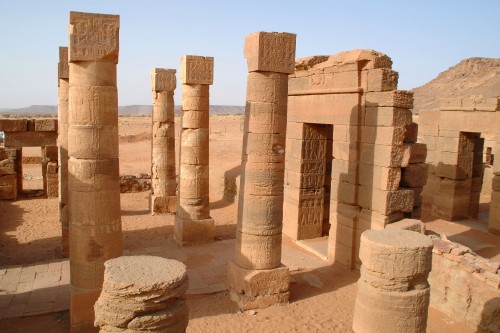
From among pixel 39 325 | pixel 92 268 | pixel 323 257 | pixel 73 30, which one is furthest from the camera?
pixel 323 257

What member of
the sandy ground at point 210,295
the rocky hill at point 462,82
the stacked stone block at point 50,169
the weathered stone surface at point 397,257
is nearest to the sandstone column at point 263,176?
the sandy ground at point 210,295

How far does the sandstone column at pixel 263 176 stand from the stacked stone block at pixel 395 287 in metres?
2.47

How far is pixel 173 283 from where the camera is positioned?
15.2 ft

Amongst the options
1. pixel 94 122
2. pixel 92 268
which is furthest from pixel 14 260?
pixel 94 122

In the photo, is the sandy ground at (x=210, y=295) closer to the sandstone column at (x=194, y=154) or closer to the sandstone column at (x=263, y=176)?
the sandstone column at (x=263, y=176)

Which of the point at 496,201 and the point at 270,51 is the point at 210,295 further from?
the point at 496,201

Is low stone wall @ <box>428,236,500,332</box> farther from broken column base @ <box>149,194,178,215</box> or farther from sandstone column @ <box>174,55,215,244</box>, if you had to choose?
broken column base @ <box>149,194,178,215</box>

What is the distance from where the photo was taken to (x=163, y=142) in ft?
48.6

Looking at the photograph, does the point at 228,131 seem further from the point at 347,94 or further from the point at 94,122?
the point at 94,122

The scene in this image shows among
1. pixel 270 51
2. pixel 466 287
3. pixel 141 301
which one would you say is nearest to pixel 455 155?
pixel 466 287

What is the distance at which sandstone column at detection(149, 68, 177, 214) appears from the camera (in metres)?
14.1

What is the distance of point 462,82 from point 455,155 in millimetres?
35324

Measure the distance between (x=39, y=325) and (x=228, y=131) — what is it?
124 feet

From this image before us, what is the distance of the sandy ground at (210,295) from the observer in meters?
7.28
